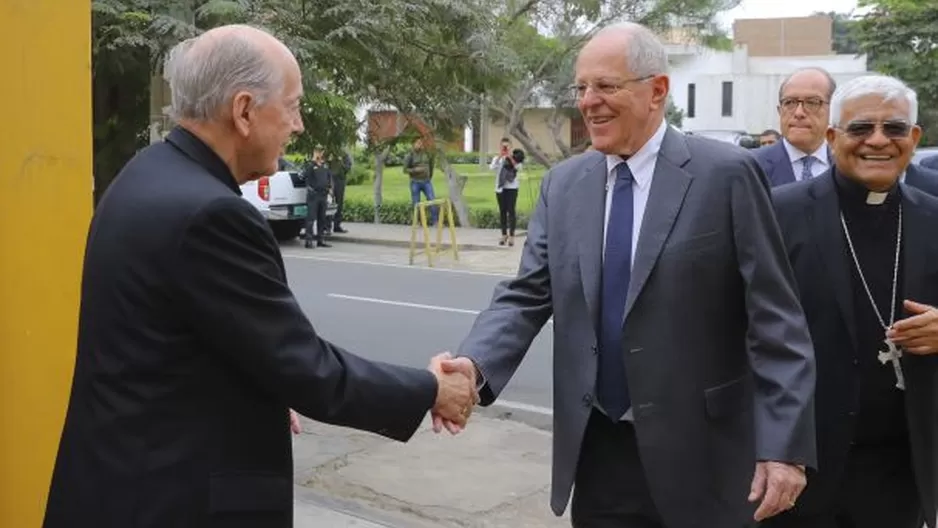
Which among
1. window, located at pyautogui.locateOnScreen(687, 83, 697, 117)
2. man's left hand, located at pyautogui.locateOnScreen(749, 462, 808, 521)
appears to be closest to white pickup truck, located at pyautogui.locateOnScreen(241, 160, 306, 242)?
man's left hand, located at pyautogui.locateOnScreen(749, 462, 808, 521)

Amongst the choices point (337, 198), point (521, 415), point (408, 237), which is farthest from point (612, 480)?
point (337, 198)

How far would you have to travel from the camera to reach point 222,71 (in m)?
2.43

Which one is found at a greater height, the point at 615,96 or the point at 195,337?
the point at 615,96

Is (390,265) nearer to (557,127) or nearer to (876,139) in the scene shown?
(557,127)

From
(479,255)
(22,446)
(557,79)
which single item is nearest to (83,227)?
(22,446)

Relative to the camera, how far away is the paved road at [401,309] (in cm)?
973

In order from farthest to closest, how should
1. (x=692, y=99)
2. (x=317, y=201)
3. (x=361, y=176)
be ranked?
(x=692, y=99)
(x=361, y=176)
(x=317, y=201)

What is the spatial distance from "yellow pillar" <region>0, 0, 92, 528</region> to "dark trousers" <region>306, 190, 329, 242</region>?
15934mm

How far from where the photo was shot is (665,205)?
3.00m

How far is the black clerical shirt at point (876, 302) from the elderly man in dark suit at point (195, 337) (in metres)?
1.58

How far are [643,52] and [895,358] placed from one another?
1.09 metres

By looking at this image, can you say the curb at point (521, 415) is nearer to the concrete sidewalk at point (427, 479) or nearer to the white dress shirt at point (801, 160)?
the concrete sidewalk at point (427, 479)

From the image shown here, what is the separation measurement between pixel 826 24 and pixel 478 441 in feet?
242

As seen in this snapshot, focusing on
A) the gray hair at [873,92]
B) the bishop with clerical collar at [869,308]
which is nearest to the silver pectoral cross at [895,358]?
the bishop with clerical collar at [869,308]
